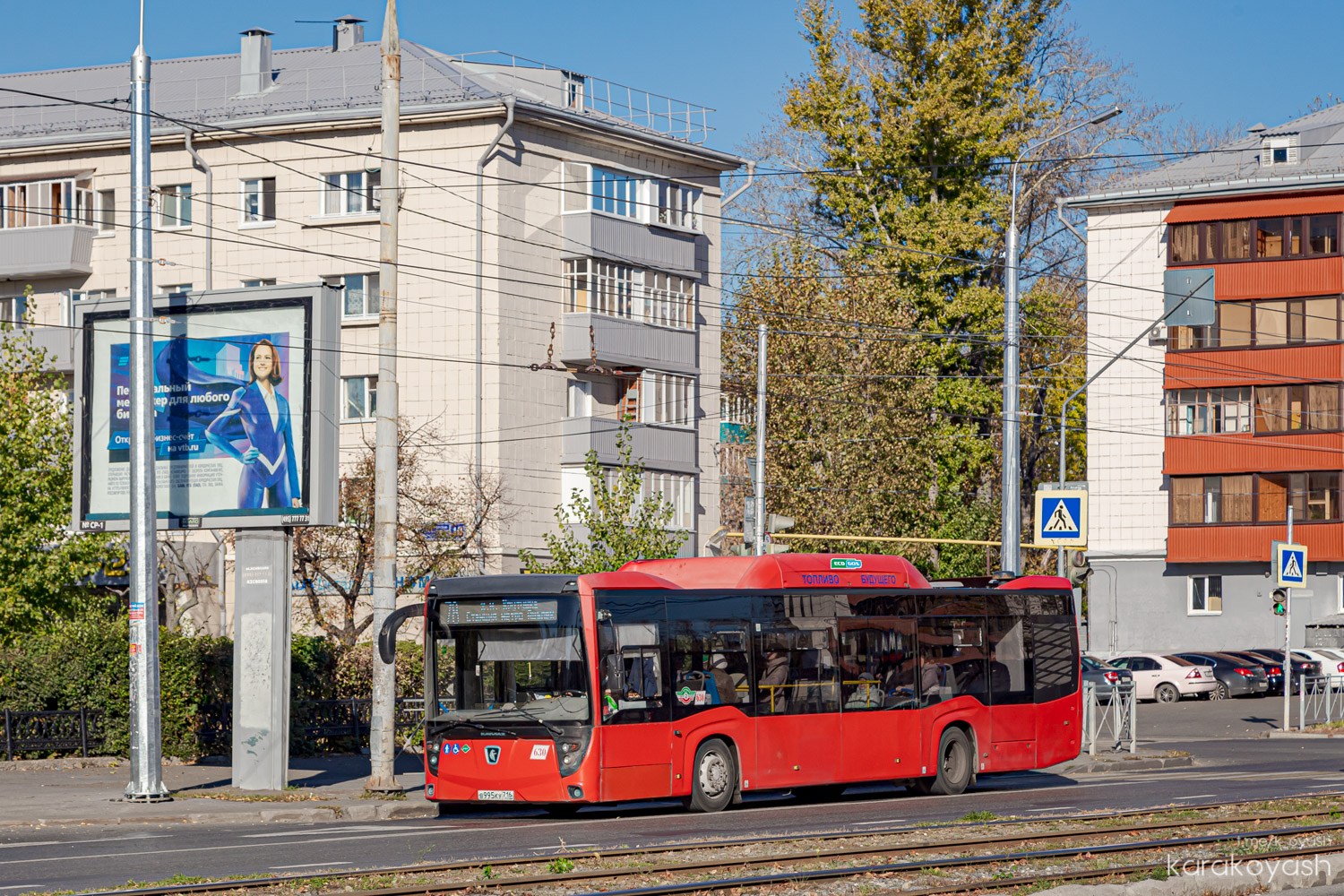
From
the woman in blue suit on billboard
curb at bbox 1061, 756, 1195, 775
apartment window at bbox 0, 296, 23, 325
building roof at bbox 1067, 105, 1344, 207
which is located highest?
building roof at bbox 1067, 105, 1344, 207

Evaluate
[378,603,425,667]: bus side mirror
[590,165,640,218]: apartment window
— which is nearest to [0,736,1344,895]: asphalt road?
[378,603,425,667]: bus side mirror

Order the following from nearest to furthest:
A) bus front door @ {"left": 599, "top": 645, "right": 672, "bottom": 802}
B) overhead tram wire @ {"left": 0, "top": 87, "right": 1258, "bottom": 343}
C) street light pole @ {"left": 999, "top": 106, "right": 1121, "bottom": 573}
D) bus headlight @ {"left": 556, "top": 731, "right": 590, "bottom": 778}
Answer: bus headlight @ {"left": 556, "top": 731, "right": 590, "bottom": 778} → bus front door @ {"left": 599, "top": 645, "right": 672, "bottom": 802} → street light pole @ {"left": 999, "top": 106, "right": 1121, "bottom": 573} → overhead tram wire @ {"left": 0, "top": 87, "right": 1258, "bottom": 343}

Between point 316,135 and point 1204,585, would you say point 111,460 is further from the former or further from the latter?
point 1204,585

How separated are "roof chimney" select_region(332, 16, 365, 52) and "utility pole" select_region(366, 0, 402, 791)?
30812 mm

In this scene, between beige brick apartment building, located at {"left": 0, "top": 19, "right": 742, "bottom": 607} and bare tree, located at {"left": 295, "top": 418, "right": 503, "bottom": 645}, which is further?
beige brick apartment building, located at {"left": 0, "top": 19, "right": 742, "bottom": 607}

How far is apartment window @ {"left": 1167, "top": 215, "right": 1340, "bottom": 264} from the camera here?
55.5 meters

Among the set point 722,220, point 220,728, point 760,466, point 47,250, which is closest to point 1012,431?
point 760,466

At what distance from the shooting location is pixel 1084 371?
2397 inches

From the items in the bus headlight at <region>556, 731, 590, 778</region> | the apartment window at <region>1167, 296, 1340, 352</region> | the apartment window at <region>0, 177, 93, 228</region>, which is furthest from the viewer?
the apartment window at <region>1167, 296, 1340, 352</region>

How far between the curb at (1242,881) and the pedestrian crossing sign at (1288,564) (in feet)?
76.8

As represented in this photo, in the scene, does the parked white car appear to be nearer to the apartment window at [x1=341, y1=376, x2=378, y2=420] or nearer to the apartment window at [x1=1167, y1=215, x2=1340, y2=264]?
the apartment window at [x1=1167, y1=215, x2=1340, y2=264]

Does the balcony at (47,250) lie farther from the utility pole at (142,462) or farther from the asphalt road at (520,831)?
the asphalt road at (520,831)

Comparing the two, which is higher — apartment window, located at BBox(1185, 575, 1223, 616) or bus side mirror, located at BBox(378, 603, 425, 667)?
bus side mirror, located at BBox(378, 603, 425, 667)

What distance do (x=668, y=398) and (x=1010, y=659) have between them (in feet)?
85.9
